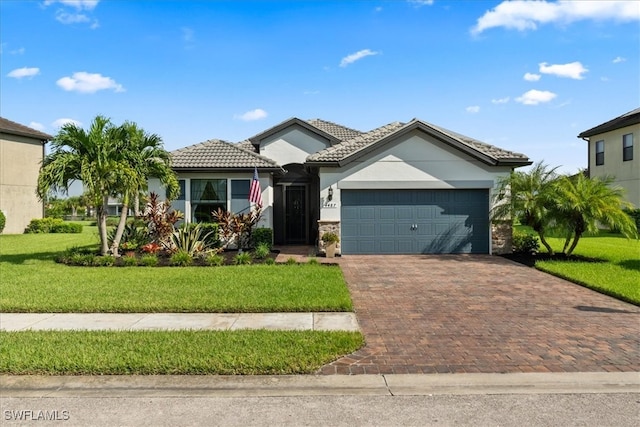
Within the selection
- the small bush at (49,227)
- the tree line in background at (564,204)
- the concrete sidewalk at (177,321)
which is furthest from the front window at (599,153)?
the small bush at (49,227)

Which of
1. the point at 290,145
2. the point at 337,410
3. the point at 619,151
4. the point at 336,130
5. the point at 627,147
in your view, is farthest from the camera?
the point at 619,151

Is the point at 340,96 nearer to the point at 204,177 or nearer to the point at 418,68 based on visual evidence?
the point at 418,68

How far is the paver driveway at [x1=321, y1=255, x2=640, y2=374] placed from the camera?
5031 millimetres

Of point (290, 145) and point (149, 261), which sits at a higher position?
point (290, 145)

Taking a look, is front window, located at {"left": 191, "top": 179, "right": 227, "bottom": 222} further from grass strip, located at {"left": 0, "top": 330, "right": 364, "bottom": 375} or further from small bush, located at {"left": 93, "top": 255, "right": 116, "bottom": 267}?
grass strip, located at {"left": 0, "top": 330, "right": 364, "bottom": 375}

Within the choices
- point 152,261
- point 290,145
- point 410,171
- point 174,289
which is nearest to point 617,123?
point 410,171

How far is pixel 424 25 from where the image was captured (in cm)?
1147

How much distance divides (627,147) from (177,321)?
1098 inches

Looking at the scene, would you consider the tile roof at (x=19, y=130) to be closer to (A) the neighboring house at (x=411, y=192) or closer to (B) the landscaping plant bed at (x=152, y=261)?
(B) the landscaping plant bed at (x=152, y=261)

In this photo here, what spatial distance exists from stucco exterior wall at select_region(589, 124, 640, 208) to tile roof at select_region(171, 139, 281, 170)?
65.6 feet

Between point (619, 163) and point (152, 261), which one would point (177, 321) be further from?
point (619, 163)

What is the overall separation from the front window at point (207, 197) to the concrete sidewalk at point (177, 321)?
9.41 meters

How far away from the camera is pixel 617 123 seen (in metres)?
25.0

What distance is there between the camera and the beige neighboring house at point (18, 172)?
83.4 feet
